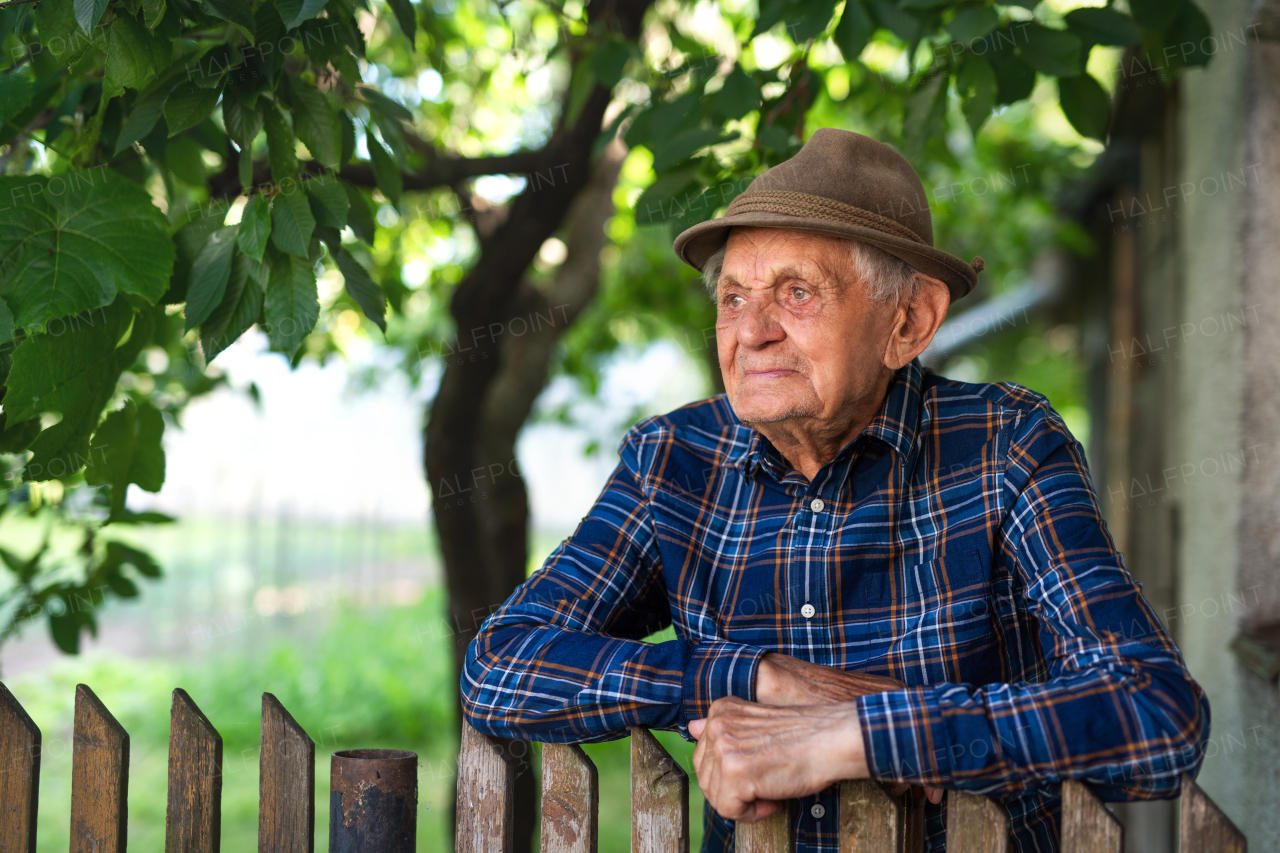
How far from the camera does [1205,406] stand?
2.75 meters

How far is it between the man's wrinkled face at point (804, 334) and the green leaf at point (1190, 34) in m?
0.89

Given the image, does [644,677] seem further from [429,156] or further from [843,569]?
[429,156]

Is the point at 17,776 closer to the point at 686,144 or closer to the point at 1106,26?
the point at 686,144

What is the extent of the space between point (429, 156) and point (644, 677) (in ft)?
8.11

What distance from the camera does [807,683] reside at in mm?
1354

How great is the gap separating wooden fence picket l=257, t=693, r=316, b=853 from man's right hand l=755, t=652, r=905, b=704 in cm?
69

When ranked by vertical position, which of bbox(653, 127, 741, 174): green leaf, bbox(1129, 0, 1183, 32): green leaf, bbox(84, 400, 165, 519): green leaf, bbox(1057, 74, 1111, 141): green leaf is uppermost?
bbox(1129, 0, 1183, 32): green leaf

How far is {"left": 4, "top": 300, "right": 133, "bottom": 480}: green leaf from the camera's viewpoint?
1.46 metres

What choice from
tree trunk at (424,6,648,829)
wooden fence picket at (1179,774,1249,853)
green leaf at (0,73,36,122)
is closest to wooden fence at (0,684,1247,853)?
wooden fence picket at (1179,774,1249,853)

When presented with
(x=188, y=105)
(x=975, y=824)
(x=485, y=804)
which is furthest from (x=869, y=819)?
(x=188, y=105)

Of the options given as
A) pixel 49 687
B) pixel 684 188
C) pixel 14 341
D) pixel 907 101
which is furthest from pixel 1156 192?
pixel 49 687

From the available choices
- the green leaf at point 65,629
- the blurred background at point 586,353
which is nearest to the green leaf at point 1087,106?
the blurred background at point 586,353

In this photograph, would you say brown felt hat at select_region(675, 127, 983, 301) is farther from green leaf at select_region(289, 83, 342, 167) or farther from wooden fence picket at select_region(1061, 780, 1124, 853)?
wooden fence picket at select_region(1061, 780, 1124, 853)

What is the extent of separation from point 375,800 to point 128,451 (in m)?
0.82
